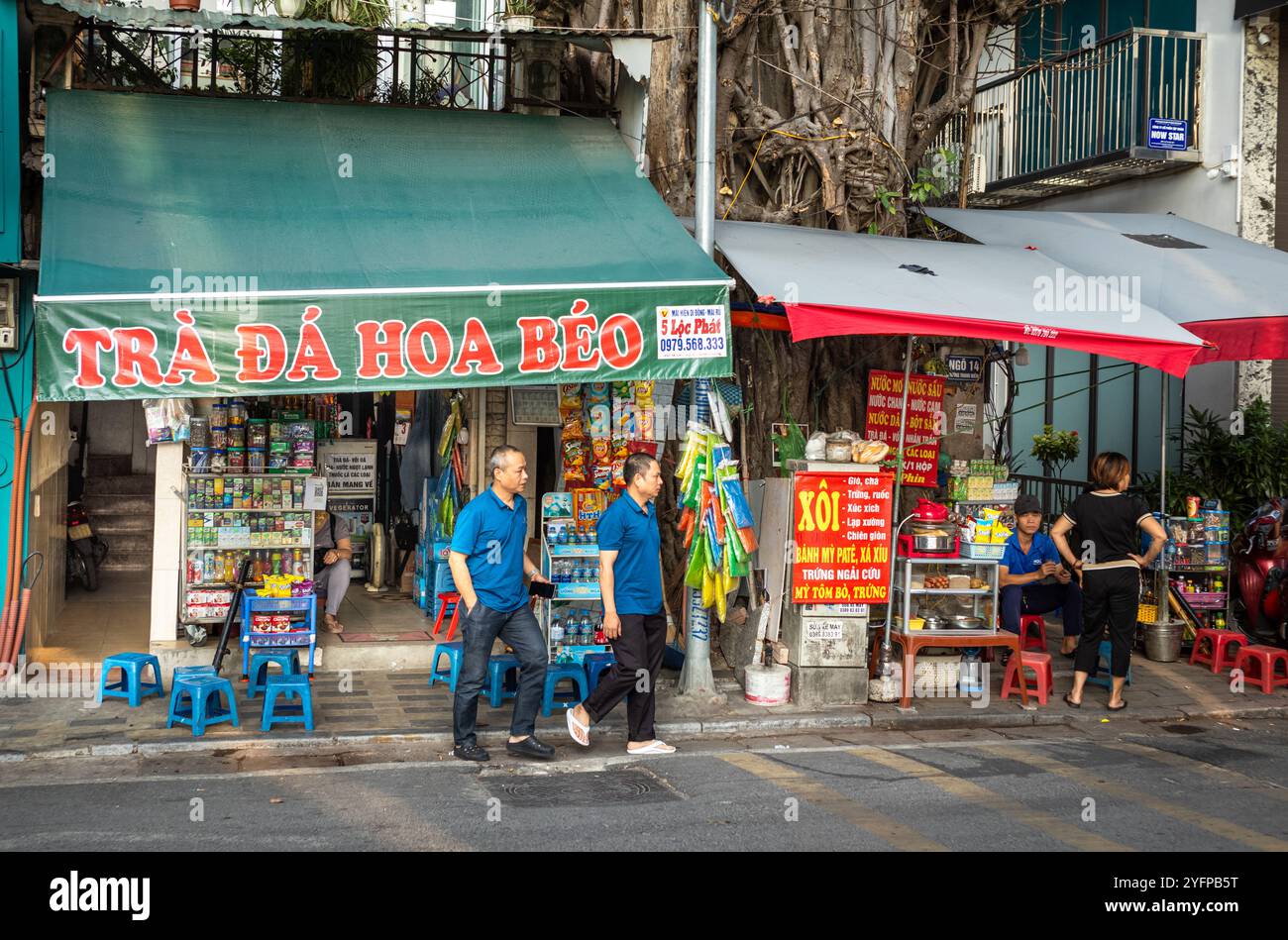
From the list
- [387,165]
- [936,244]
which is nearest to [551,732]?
[387,165]

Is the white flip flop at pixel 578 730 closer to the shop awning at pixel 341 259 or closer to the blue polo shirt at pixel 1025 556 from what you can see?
the shop awning at pixel 341 259

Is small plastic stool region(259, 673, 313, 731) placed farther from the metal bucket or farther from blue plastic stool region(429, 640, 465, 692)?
the metal bucket

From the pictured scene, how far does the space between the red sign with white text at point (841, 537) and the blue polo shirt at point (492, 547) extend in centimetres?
232

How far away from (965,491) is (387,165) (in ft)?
18.5

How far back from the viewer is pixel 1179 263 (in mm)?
11234

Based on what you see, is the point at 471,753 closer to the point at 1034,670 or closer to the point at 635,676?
the point at 635,676

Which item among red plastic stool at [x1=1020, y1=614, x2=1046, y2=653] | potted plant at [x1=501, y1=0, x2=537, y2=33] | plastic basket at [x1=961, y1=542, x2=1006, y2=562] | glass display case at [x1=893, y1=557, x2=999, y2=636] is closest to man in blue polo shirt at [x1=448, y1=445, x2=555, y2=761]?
glass display case at [x1=893, y1=557, x2=999, y2=636]

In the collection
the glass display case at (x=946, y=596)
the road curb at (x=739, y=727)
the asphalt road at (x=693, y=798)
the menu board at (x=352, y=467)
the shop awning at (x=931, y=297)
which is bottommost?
the asphalt road at (x=693, y=798)

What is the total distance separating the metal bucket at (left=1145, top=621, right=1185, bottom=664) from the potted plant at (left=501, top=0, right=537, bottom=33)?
7539mm

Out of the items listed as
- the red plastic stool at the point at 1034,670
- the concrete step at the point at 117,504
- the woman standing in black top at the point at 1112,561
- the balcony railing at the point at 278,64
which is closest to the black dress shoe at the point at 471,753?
the red plastic stool at the point at 1034,670

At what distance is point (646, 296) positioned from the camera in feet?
27.9

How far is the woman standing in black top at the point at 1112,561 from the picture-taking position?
30.5ft

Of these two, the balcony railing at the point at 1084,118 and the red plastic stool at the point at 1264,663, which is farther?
the balcony railing at the point at 1084,118

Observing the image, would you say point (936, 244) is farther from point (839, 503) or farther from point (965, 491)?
point (839, 503)
